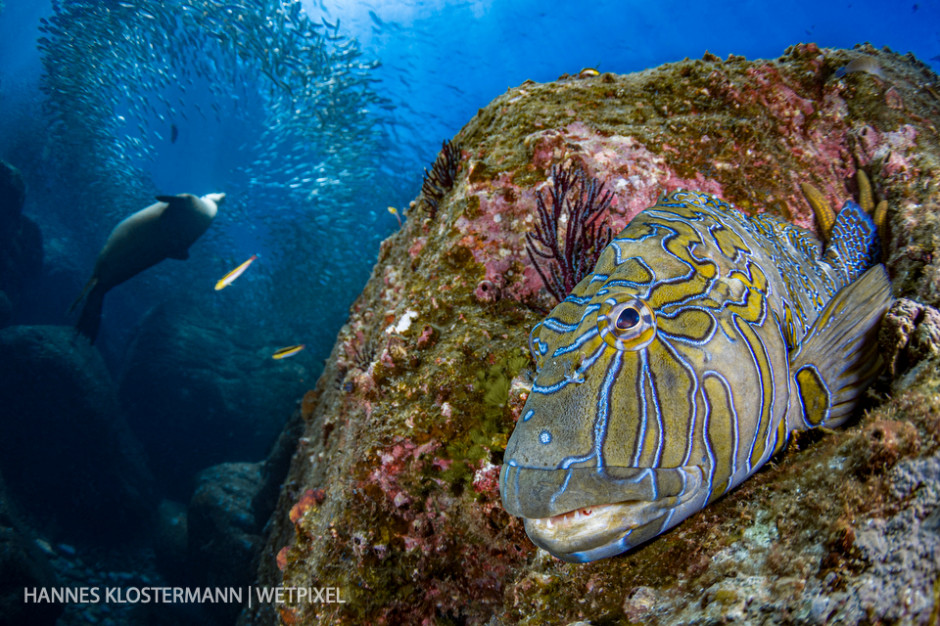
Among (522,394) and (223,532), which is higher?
(522,394)

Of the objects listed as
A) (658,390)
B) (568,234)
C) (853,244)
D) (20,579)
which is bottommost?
(20,579)

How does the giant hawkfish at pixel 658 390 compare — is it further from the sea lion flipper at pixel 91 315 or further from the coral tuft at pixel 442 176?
the sea lion flipper at pixel 91 315

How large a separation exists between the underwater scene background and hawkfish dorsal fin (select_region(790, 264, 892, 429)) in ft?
0.47

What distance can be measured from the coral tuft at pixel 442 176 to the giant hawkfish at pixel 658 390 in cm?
280

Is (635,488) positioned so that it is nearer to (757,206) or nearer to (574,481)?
(574,481)

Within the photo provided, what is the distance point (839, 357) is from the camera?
1.74 meters

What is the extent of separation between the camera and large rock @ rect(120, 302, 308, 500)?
17297 millimetres

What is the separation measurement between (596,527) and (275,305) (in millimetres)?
31116

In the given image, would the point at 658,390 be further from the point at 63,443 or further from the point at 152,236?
the point at 63,443

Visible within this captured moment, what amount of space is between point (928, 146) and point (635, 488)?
512 centimetres

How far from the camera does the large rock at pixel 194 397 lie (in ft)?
56.7

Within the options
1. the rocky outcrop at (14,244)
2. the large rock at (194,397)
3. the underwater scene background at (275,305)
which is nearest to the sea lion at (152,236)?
the underwater scene background at (275,305)

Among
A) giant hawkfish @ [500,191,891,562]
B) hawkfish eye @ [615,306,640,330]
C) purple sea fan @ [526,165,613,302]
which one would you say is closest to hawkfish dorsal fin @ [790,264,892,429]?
giant hawkfish @ [500,191,891,562]

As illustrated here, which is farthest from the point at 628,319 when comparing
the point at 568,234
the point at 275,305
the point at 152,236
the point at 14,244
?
the point at 275,305
